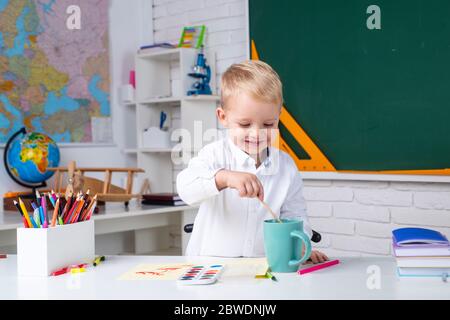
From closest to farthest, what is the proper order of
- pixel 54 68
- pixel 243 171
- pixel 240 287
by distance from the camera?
pixel 240 287, pixel 243 171, pixel 54 68

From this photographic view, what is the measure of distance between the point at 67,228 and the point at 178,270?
269 mm

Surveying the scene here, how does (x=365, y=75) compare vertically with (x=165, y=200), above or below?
above

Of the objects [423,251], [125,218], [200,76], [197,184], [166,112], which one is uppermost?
[200,76]

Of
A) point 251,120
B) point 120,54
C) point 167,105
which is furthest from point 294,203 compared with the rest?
point 120,54

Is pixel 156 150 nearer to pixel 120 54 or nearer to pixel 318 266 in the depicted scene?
pixel 120 54

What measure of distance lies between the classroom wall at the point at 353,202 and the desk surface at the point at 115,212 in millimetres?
708

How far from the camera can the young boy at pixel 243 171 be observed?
1.55 metres

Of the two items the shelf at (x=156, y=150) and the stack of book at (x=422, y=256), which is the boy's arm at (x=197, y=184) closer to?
the stack of book at (x=422, y=256)

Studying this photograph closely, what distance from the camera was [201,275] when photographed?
4.01 feet

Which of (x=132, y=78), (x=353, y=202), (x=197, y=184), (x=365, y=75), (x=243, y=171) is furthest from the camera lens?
(x=132, y=78)

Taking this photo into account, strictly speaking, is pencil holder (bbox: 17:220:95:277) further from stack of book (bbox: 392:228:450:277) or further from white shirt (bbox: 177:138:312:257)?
stack of book (bbox: 392:228:450:277)

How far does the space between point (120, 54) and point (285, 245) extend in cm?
270

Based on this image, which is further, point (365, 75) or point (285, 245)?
point (365, 75)
